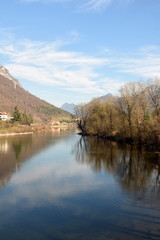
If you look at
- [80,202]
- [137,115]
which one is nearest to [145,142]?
[137,115]

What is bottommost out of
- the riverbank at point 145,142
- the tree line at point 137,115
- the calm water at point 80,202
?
the calm water at point 80,202

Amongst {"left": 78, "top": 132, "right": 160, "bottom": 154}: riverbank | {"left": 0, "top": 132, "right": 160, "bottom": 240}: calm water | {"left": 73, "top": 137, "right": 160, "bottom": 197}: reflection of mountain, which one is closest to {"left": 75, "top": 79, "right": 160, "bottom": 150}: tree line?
{"left": 78, "top": 132, "right": 160, "bottom": 154}: riverbank

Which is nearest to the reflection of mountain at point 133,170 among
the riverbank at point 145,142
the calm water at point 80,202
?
the calm water at point 80,202

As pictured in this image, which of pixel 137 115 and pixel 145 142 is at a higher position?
pixel 137 115

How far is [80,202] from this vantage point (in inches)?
568

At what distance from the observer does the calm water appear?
10.7 metres

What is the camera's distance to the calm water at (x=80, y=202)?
35.0ft

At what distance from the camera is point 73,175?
Result: 21.9m

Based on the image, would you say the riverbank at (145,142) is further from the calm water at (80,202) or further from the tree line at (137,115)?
the calm water at (80,202)

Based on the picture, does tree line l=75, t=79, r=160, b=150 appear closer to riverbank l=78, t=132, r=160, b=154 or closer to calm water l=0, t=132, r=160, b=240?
riverbank l=78, t=132, r=160, b=154

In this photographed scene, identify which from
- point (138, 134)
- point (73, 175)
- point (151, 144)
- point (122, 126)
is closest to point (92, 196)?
point (73, 175)

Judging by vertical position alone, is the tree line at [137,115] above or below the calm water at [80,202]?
above

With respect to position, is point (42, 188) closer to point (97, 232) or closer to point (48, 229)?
point (48, 229)

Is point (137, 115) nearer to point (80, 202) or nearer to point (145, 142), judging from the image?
point (145, 142)
